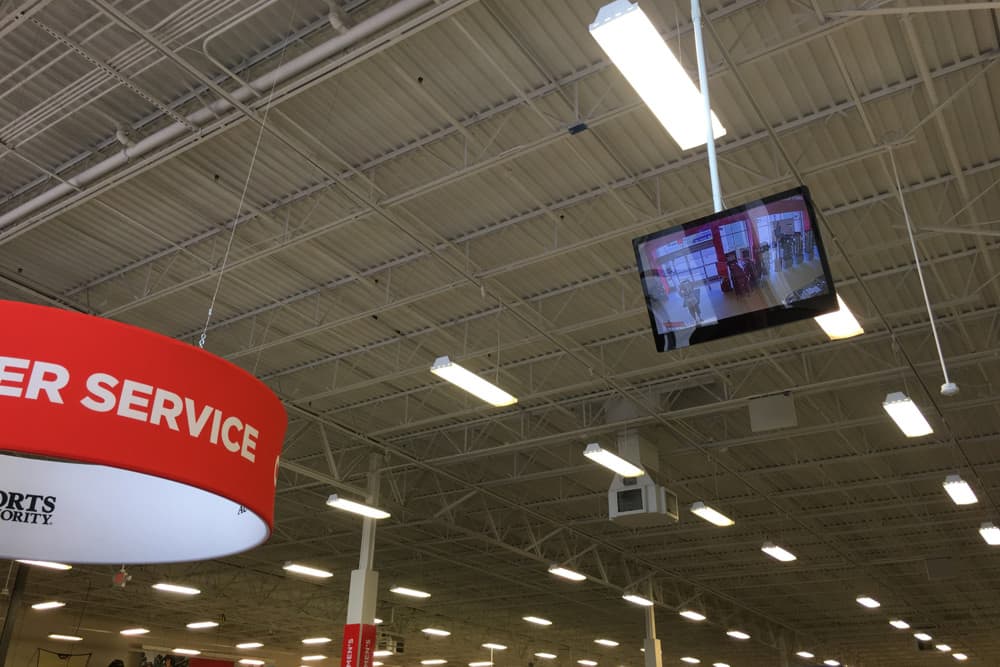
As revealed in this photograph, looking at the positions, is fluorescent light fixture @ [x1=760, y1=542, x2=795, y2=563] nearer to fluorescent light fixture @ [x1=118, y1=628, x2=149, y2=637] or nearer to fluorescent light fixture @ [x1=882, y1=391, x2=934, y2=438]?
fluorescent light fixture @ [x1=882, y1=391, x2=934, y2=438]

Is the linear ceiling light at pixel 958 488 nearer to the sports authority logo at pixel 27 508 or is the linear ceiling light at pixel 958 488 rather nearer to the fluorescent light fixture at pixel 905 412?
the fluorescent light fixture at pixel 905 412

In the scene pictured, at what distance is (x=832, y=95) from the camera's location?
25.0ft

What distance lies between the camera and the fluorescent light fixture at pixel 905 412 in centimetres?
946

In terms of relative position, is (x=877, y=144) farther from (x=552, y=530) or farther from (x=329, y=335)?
(x=552, y=530)

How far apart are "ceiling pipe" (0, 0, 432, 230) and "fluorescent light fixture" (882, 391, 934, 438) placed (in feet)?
22.8

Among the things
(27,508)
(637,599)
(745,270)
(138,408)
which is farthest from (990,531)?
(138,408)

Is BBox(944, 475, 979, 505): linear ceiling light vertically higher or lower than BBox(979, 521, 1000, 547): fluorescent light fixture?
lower

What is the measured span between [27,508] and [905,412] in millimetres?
9093

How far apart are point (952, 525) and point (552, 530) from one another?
9.30 meters

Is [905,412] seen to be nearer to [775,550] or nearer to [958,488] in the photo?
[958,488]

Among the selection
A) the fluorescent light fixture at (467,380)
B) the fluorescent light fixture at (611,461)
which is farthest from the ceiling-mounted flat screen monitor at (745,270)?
the fluorescent light fixture at (611,461)

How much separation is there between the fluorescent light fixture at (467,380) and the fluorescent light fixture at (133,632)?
973 inches

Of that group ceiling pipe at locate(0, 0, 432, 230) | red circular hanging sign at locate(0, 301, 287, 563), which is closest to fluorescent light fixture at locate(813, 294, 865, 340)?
ceiling pipe at locate(0, 0, 432, 230)

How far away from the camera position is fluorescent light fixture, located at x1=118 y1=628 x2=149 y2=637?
2911 cm
